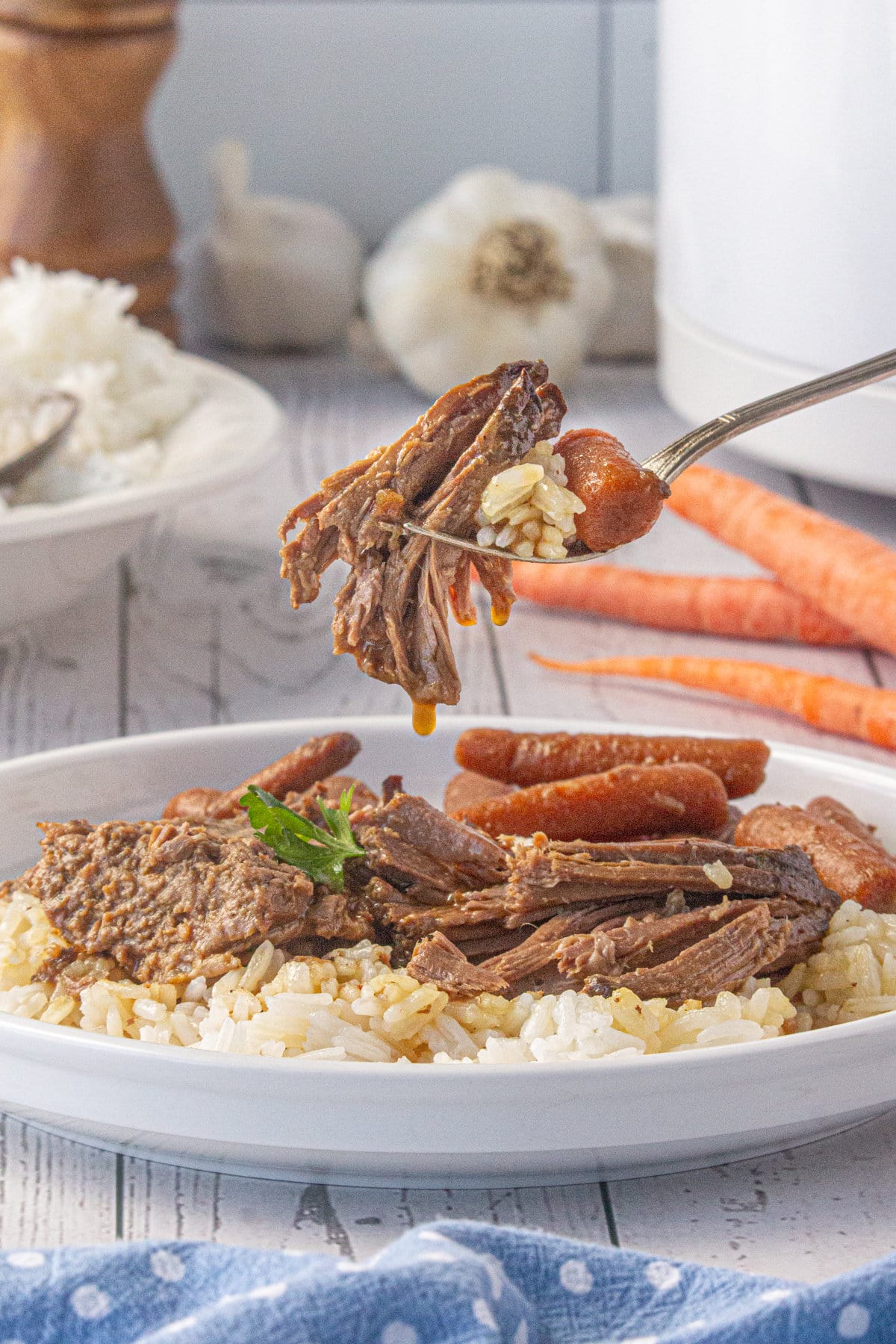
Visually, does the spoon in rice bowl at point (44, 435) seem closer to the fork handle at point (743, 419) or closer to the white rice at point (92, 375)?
the white rice at point (92, 375)

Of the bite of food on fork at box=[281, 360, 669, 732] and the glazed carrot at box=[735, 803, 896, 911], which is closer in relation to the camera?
the bite of food on fork at box=[281, 360, 669, 732]

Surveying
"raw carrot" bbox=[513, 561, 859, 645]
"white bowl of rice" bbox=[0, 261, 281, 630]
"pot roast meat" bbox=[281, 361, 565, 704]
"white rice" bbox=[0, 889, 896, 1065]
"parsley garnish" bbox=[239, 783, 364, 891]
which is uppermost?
"pot roast meat" bbox=[281, 361, 565, 704]

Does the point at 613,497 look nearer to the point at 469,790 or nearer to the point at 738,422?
the point at 738,422

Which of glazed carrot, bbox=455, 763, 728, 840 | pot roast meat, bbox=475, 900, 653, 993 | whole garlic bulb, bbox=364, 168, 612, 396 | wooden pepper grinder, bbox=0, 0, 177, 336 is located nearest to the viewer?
pot roast meat, bbox=475, 900, 653, 993

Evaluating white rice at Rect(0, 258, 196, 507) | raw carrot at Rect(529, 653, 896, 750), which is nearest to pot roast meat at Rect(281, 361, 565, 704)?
raw carrot at Rect(529, 653, 896, 750)

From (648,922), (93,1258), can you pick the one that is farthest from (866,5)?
(93,1258)

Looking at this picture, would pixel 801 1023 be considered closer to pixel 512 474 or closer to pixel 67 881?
pixel 512 474

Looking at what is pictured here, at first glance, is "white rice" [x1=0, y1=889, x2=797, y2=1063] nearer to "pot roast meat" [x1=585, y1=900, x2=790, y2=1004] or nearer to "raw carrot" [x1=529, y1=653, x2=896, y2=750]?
"pot roast meat" [x1=585, y1=900, x2=790, y2=1004]
